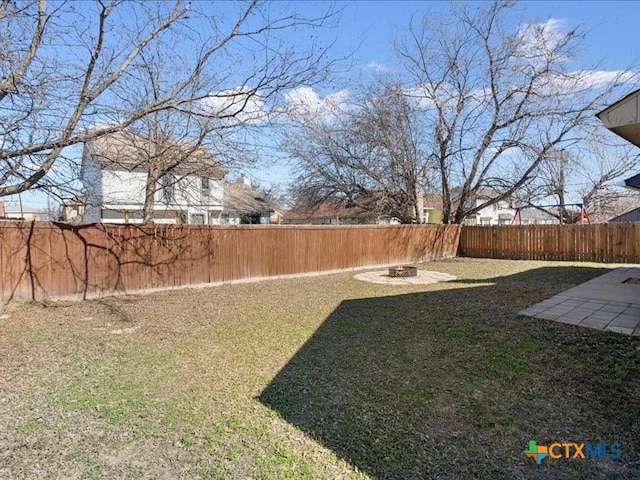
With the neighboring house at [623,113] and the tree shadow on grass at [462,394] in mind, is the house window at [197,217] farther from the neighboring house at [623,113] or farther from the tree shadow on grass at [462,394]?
the neighboring house at [623,113]

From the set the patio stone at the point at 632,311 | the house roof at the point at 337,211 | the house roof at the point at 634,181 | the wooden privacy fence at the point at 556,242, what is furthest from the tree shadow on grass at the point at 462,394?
the house roof at the point at 337,211

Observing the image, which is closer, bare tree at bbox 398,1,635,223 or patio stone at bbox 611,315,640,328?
patio stone at bbox 611,315,640,328

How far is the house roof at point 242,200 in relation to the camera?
23625 mm

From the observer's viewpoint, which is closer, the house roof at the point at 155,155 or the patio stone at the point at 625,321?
the patio stone at the point at 625,321

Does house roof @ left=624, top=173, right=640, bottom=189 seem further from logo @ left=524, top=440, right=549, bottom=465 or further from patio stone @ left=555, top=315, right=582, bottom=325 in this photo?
logo @ left=524, top=440, right=549, bottom=465

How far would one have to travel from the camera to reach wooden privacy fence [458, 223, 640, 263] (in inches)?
484

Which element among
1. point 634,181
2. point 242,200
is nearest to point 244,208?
point 242,200

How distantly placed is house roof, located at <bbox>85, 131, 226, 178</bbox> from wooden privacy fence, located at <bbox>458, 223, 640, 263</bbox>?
35.6 ft

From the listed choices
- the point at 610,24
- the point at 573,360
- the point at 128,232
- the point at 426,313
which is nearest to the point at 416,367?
the point at 573,360

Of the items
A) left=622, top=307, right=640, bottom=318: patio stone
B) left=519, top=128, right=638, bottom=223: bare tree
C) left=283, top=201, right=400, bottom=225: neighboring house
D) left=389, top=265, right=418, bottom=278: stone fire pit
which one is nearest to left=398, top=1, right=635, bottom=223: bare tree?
left=519, top=128, right=638, bottom=223: bare tree

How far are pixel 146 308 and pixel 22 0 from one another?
Answer: 14.5ft

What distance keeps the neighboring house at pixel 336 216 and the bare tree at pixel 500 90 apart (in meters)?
5.16

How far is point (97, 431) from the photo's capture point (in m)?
2.39

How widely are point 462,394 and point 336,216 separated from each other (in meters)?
22.4
